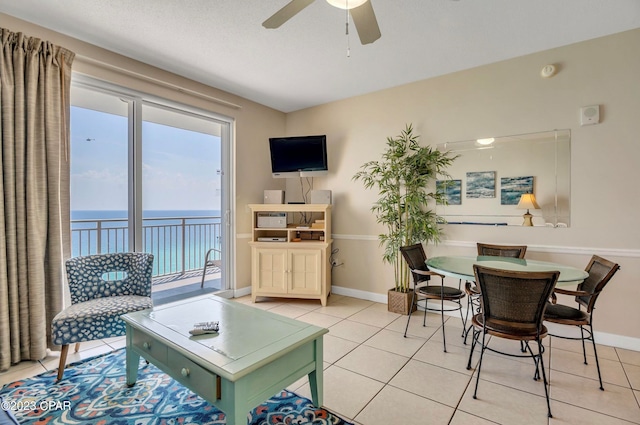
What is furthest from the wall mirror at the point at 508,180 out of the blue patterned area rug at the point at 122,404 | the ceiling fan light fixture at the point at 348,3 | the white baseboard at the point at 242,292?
the white baseboard at the point at 242,292

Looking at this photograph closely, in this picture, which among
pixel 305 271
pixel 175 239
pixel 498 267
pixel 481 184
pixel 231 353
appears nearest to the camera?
pixel 231 353

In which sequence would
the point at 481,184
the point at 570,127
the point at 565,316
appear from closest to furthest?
the point at 565,316 < the point at 570,127 < the point at 481,184

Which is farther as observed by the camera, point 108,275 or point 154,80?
point 154,80

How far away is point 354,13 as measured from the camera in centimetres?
178

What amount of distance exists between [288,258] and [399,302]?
1454mm

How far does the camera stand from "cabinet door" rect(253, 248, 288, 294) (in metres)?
3.99

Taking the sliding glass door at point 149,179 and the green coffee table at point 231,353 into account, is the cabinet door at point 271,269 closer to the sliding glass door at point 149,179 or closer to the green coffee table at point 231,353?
→ the sliding glass door at point 149,179

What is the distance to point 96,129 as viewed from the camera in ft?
9.93

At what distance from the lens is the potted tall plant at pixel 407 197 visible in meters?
3.49

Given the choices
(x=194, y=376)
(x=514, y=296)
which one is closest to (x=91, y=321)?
(x=194, y=376)

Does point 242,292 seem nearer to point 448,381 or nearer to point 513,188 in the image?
point 448,381

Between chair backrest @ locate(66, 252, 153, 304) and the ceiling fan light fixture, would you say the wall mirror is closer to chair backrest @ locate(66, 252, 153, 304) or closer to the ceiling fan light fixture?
the ceiling fan light fixture

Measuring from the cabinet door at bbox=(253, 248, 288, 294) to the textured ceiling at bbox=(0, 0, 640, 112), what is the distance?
2.14 meters

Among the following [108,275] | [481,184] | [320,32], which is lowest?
[108,275]
